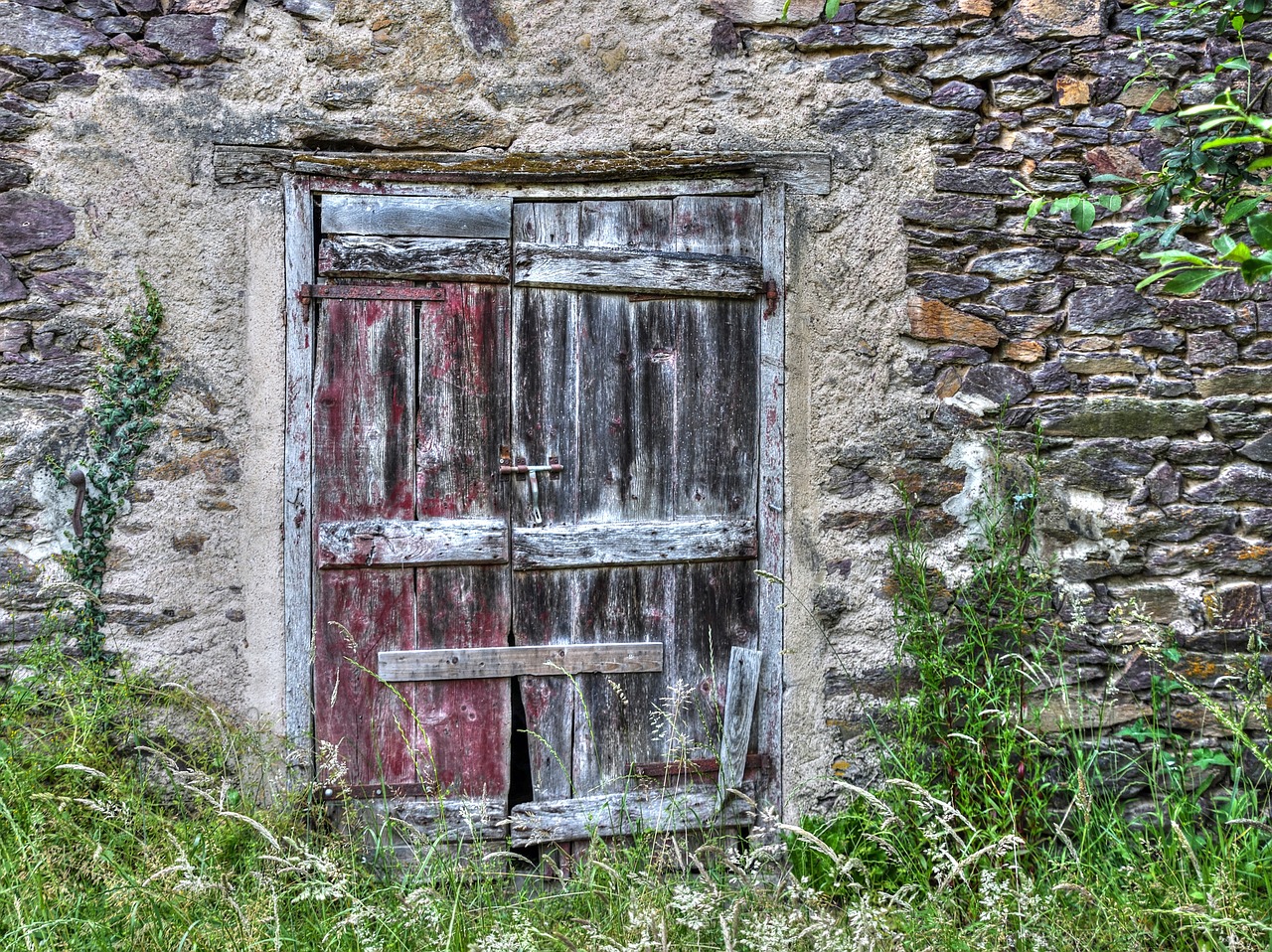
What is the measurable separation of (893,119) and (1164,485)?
5.07ft

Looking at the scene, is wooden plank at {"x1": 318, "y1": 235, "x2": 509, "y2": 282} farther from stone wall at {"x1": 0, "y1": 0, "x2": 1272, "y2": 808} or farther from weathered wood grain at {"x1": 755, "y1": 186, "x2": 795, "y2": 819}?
weathered wood grain at {"x1": 755, "y1": 186, "x2": 795, "y2": 819}

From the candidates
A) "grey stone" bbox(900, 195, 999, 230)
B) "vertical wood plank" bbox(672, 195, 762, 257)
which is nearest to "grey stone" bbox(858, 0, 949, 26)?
"grey stone" bbox(900, 195, 999, 230)

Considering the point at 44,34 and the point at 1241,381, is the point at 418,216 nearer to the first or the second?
the point at 44,34

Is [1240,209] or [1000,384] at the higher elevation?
[1240,209]

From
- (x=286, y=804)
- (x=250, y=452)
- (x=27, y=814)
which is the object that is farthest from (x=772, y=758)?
(x=27, y=814)

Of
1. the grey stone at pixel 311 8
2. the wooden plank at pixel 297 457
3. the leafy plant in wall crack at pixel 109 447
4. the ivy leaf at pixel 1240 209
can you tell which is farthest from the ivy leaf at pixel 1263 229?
the leafy plant in wall crack at pixel 109 447

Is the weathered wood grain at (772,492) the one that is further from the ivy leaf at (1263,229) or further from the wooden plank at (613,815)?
the ivy leaf at (1263,229)

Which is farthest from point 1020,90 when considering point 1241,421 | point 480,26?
point 480,26

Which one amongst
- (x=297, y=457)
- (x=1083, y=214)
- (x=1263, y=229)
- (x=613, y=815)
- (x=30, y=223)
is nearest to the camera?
(x=1263, y=229)

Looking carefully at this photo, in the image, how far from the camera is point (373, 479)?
2.66 meters

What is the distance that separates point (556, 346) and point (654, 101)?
2.89ft

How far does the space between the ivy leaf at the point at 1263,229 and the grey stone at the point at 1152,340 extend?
1579 mm

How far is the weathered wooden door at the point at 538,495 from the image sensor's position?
8.70ft

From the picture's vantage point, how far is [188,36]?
8.43ft
